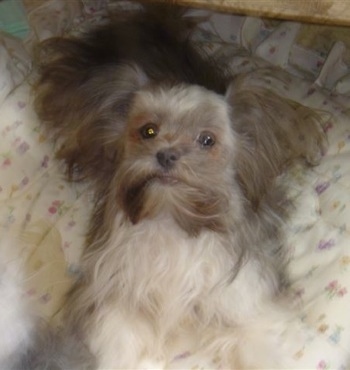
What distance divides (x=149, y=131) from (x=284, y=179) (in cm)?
53

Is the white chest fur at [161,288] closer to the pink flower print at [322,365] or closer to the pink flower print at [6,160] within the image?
the pink flower print at [322,365]

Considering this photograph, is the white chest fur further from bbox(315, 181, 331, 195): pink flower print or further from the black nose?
bbox(315, 181, 331, 195): pink flower print

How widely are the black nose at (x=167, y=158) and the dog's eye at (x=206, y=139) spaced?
0.42ft

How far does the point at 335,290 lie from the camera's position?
1644 millimetres

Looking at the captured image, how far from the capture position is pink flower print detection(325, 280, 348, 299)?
1631mm

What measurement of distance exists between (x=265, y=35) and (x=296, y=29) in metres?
0.11

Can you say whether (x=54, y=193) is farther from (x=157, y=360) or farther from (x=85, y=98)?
(x=157, y=360)

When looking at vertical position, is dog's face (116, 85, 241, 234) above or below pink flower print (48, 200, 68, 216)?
above

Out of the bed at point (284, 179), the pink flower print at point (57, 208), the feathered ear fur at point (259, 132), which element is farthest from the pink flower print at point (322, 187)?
the pink flower print at point (57, 208)

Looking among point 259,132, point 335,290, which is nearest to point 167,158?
point 259,132

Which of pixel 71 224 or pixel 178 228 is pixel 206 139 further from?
pixel 71 224

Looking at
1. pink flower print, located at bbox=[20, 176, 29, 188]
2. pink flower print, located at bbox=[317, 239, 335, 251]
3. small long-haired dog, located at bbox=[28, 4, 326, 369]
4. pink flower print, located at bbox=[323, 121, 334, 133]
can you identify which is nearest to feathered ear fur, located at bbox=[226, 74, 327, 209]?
small long-haired dog, located at bbox=[28, 4, 326, 369]

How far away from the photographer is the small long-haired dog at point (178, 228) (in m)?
1.50

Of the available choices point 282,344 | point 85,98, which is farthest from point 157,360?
point 85,98
